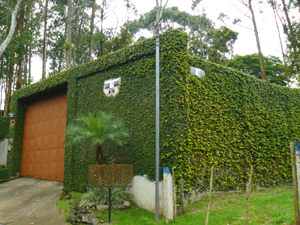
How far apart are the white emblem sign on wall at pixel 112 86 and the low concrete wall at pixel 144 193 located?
2.72 m

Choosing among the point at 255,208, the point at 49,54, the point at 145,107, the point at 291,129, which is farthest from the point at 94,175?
the point at 49,54

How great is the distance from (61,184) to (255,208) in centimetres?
686

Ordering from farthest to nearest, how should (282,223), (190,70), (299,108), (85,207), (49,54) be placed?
(49,54)
(299,108)
(190,70)
(85,207)
(282,223)

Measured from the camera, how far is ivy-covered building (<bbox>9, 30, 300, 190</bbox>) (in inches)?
278

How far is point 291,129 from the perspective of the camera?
34.2 feet

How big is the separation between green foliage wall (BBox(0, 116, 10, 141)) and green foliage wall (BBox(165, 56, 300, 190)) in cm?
881

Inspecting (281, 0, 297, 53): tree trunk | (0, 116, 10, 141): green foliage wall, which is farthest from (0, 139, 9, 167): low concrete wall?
(281, 0, 297, 53): tree trunk

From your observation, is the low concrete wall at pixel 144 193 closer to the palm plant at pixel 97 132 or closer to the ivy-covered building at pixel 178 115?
the ivy-covered building at pixel 178 115

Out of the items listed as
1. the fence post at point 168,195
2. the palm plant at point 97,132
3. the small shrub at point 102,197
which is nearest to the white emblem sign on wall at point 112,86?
the palm plant at point 97,132

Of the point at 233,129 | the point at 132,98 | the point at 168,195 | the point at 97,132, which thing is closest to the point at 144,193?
the point at 168,195

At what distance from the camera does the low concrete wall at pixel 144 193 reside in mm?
6672

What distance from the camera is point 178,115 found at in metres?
6.87

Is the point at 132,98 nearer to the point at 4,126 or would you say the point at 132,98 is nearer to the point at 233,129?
the point at 233,129

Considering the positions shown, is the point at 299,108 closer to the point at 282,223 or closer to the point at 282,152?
the point at 282,152
